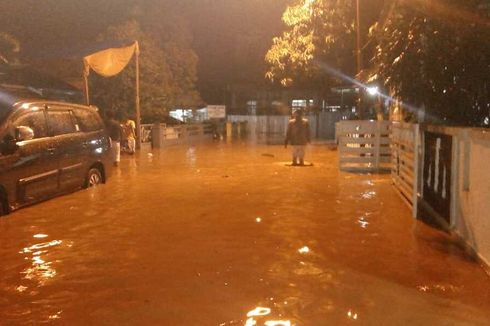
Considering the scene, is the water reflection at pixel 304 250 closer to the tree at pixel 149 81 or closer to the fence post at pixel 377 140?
the fence post at pixel 377 140

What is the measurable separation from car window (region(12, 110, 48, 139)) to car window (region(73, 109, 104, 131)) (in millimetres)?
1266

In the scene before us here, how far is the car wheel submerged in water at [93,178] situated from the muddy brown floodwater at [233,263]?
0.83 ft

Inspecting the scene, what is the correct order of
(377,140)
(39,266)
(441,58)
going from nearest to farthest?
1. (39,266)
2. (441,58)
3. (377,140)

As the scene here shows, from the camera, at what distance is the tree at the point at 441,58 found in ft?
29.7

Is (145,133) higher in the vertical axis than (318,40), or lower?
lower

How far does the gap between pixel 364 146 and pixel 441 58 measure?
6274 mm

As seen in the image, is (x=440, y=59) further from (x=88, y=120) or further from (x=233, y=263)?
(x=88, y=120)

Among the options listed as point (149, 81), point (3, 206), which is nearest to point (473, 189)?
point (3, 206)

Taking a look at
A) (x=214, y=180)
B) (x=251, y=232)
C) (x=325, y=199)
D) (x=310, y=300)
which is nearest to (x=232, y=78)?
(x=214, y=180)

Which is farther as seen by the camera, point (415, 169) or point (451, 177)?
point (415, 169)

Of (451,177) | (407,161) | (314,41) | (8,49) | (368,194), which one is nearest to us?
(451,177)

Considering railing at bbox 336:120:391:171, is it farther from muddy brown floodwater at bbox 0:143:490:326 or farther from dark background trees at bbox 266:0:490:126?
muddy brown floodwater at bbox 0:143:490:326

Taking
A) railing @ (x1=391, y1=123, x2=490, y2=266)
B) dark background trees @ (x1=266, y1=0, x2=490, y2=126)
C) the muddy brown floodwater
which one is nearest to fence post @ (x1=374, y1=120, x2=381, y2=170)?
dark background trees @ (x1=266, y1=0, x2=490, y2=126)

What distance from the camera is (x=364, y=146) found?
1550 centimetres
